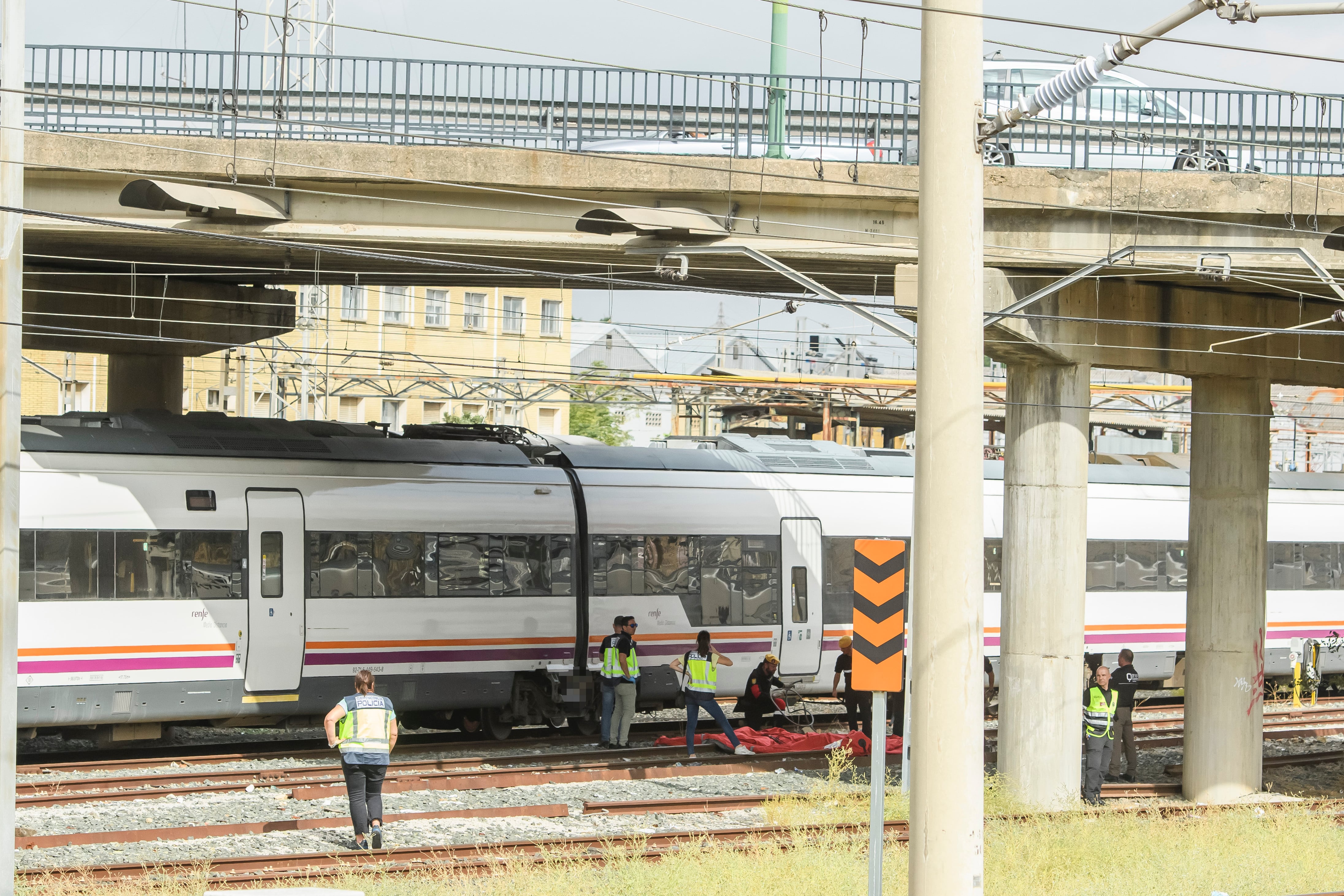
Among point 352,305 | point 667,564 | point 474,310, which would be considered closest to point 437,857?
point 667,564

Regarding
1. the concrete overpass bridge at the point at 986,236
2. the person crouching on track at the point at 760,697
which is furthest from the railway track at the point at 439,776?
the concrete overpass bridge at the point at 986,236

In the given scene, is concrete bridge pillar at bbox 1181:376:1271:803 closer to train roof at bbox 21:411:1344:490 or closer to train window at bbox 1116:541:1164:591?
train roof at bbox 21:411:1344:490

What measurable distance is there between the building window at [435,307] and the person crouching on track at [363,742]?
41.8 m

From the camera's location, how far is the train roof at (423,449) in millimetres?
16641

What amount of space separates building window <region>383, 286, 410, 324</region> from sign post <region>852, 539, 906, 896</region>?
4589 centimetres

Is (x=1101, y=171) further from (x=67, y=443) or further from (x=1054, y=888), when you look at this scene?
(x=67, y=443)

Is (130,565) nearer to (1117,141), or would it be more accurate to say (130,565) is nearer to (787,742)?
(787,742)

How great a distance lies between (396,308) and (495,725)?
118 feet

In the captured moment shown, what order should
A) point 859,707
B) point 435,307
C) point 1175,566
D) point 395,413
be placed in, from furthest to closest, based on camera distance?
point 435,307
point 395,413
point 1175,566
point 859,707

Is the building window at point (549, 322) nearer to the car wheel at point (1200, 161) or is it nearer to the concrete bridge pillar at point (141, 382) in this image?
the concrete bridge pillar at point (141, 382)

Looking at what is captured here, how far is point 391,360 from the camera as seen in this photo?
43.2 m

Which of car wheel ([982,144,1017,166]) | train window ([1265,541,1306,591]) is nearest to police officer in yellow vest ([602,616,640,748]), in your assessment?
car wheel ([982,144,1017,166])

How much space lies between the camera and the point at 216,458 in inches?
667

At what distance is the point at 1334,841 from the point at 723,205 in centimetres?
859
